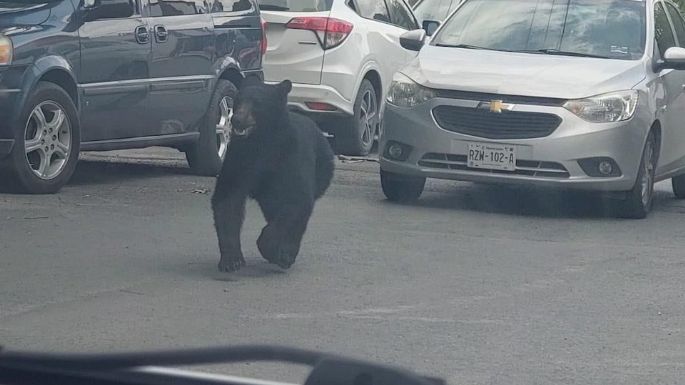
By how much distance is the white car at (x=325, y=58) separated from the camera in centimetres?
1346

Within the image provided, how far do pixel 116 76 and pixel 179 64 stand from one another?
84cm

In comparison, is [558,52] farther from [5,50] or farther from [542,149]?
[5,50]

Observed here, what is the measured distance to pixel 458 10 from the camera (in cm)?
1174

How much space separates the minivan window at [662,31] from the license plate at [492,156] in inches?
71.9

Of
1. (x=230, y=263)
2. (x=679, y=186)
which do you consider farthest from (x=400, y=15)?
(x=230, y=263)

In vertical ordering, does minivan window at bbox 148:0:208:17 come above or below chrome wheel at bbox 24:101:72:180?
above

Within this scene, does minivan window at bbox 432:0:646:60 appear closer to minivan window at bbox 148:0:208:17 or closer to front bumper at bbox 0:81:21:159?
minivan window at bbox 148:0:208:17

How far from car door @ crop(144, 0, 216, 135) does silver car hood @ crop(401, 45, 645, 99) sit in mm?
1742

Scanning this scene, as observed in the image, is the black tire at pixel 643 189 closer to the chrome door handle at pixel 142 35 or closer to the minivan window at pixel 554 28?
the minivan window at pixel 554 28

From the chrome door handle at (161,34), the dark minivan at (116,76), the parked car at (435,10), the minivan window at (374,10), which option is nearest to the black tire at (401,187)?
the dark minivan at (116,76)

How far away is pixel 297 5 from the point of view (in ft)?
44.3

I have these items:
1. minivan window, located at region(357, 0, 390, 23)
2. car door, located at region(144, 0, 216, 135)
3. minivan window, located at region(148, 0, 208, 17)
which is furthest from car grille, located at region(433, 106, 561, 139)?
minivan window, located at region(357, 0, 390, 23)

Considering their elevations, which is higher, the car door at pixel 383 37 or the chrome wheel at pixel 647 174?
the chrome wheel at pixel 647 174

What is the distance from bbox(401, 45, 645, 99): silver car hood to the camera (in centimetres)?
1016
